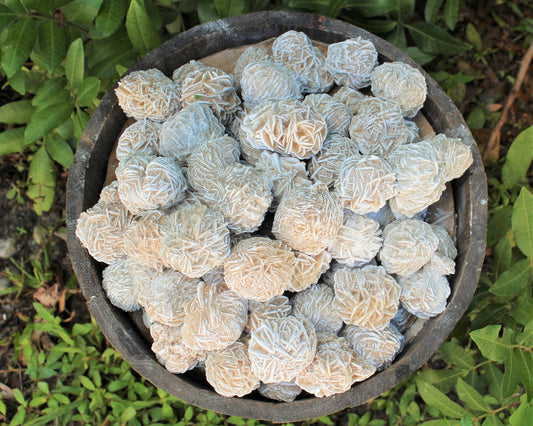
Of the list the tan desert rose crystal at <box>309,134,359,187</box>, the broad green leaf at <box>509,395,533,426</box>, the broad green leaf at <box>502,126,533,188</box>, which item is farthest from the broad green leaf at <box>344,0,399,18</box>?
the broad green leaf at <box>509,395,533,426</box>

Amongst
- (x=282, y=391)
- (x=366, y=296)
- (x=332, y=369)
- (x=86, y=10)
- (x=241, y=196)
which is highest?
(x=86, y=10)

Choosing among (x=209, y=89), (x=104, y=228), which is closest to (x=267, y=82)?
(x=209, y=89)

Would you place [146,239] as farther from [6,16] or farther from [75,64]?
[6,16]

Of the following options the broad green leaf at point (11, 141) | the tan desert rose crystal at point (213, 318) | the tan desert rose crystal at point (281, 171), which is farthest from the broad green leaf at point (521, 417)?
the broad green leaf at point (11, 141)

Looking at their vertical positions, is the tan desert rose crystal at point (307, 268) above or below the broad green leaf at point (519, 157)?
above

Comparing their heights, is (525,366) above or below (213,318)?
below

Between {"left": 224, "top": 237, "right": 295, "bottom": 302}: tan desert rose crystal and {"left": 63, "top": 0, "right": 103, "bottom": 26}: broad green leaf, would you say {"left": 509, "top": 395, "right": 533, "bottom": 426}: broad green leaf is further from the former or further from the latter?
{"left": 63, "top": 0, "right": 103, "bottom": 26}: broad green leaf

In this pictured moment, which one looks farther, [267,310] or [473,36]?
[473,36]

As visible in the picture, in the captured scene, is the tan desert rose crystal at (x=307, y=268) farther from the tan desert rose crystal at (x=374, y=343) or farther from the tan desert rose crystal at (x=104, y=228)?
the tan desert rose crystal at (x=104, y=228)
